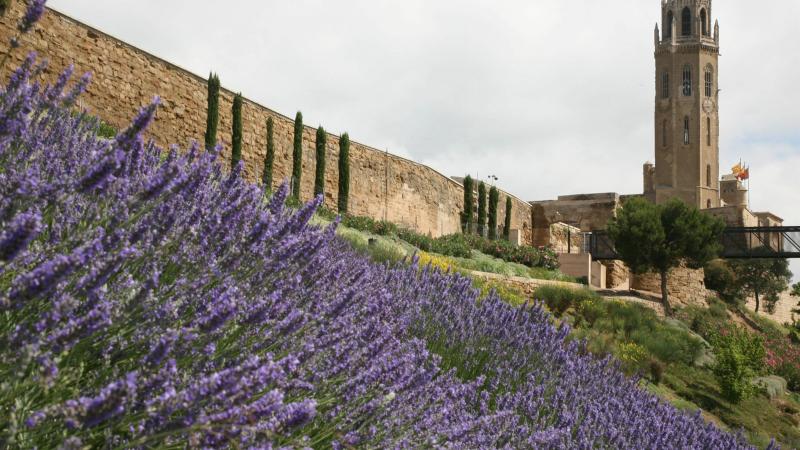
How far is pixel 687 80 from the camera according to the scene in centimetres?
5981

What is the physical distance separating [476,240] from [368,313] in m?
18.0

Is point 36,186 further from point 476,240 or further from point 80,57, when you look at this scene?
point 476,240

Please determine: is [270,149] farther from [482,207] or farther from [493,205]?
[493,205]

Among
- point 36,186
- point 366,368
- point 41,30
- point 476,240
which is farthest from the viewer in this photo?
point 476,240

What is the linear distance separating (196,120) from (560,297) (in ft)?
31.2

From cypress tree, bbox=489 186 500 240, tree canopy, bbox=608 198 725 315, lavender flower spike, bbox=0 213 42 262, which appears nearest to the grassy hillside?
lavender flower spike, bbox=0 213 42 262

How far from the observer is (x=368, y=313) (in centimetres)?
285

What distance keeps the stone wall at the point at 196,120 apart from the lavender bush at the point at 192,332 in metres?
10.6

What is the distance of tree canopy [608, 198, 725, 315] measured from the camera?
77.7 feet

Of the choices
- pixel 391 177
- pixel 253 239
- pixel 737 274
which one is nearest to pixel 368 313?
pixel 253 239

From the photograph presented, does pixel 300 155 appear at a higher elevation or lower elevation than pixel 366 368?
higher

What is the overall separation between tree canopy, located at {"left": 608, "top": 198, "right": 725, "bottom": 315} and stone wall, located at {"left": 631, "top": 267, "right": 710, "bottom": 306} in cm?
764

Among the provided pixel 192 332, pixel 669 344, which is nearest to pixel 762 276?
pixel 669 344

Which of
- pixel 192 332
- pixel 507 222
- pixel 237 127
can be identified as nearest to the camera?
pixel 192 332
